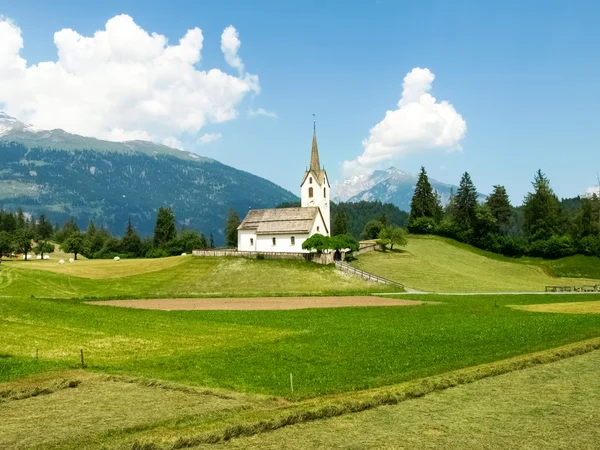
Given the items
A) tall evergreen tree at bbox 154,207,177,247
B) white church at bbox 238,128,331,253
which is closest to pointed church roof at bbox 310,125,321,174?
white church at bbox 238,128,331,253

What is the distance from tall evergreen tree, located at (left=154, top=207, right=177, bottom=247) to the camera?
6245 inches

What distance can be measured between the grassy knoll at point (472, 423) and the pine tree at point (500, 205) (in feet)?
393

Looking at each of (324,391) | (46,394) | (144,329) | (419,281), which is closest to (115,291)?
(144,329)

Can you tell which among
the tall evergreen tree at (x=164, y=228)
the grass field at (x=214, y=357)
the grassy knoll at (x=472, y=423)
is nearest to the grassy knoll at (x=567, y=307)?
the grass field at (x=214, y=357)

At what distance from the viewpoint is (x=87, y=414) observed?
1636 cm

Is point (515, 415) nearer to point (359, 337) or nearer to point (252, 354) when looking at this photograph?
point (252, 354)

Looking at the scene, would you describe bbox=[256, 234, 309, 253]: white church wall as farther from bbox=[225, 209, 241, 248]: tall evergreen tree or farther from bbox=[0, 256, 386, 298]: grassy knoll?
bbox=[225, 209, 241, 248]: tall evergreen tree

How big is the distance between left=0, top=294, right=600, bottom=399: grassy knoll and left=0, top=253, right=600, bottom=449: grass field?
84mm

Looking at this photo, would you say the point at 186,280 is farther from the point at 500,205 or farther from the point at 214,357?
the point at 500,205

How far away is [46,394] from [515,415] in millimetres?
16214

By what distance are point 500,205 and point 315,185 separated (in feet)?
182

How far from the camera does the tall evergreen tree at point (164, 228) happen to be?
158625 millimetres

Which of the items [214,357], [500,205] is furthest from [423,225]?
[214,357]

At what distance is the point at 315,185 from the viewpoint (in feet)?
344
